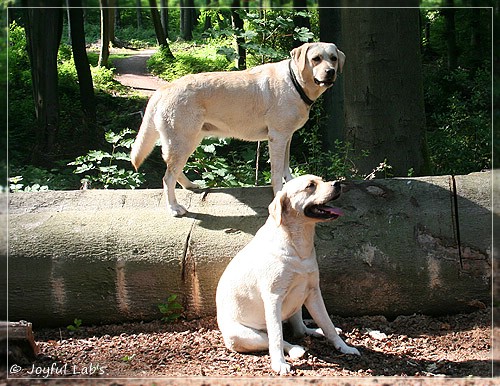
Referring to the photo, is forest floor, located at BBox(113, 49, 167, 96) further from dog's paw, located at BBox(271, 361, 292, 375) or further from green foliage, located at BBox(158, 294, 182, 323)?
dog's paw, located at BBox(271, 361, 292, 375)

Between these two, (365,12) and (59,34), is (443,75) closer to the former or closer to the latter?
(365,12)

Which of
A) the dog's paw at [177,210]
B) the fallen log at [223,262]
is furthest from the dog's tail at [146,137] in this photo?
the fallen log at [223,262]

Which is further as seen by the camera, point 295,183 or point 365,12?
point 365,12

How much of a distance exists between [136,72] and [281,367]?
5.24m

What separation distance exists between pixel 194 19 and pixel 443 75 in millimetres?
4749

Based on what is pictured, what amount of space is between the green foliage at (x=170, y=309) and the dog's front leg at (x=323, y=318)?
50.2 inches

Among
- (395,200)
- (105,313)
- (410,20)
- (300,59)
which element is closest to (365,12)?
(410,20)

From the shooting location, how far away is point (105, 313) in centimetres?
573

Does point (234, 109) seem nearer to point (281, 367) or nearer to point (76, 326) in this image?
point (76, 326)

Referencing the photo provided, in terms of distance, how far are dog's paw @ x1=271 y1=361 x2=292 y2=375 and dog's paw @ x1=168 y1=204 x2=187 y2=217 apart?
1.90m

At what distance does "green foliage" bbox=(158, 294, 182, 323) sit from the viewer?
566 cm

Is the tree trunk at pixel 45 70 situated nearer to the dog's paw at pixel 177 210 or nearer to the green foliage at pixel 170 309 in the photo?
the dog's paw at pixel 177 210

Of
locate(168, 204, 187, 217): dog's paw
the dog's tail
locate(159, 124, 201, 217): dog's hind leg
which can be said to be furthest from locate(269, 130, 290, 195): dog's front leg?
the dog's tail

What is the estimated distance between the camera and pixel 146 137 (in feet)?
20.3
